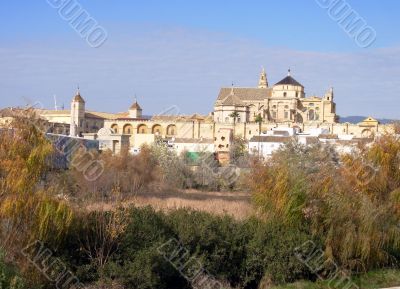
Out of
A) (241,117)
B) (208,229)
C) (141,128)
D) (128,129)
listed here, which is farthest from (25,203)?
(128,129)

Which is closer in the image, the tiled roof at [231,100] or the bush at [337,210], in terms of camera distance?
the bush at [337,210]

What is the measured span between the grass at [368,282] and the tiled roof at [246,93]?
5824cm

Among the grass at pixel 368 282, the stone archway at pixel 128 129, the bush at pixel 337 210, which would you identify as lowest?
the grass at pixel 368 282

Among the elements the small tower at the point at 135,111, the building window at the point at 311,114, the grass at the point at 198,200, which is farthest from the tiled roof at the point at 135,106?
the grass at the point at 198,200

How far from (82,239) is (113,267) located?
106 centimetres

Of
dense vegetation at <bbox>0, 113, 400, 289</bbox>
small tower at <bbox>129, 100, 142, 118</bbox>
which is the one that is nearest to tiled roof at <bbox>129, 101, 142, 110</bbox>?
small tower at <bbox>129, 100, 142, 118</bbox>

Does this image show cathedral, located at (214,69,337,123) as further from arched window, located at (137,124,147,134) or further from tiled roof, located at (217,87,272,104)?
arched window, located at (137,124,147,134)

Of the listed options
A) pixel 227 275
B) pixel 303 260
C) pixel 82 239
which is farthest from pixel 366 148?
pixel 82 239

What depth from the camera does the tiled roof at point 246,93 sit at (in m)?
72.4

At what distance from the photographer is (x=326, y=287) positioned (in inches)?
518

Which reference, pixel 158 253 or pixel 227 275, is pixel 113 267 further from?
pixel 227 275

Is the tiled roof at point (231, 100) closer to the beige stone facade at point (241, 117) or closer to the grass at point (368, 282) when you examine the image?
the beige stone facade at point (241, 117)

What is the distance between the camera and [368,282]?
44.7 ft

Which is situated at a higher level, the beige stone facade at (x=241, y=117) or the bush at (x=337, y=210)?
the beige stone facade at (x=241, y=117)
